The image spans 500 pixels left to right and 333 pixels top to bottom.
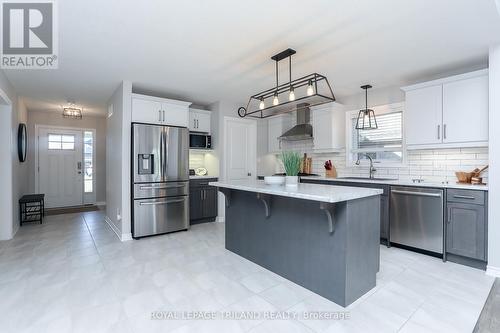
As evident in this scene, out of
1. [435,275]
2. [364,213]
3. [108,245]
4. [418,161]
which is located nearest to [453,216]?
[435,275]

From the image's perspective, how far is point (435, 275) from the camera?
276 cm

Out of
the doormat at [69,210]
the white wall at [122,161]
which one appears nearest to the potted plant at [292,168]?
the white wall at [122,161]

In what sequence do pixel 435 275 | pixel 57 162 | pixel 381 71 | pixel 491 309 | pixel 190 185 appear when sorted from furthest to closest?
pixel 57 162 → pixel 190 185 → pixel 381 71 → pixel 435 275 → pixel 491 309

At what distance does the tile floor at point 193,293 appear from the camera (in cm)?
192

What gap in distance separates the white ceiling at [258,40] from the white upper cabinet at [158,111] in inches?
11.1

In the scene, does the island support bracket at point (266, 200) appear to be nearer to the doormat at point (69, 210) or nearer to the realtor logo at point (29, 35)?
the realtor logo at point (29, 35)

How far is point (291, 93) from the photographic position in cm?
273

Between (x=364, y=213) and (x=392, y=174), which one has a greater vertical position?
(x=392, y=174)

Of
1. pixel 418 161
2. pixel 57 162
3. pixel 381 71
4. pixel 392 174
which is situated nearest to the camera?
pixel 381 71

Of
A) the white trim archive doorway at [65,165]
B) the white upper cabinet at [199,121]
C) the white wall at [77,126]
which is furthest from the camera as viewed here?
the white trim archive doorway at [65,165]

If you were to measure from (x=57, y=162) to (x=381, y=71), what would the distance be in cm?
747

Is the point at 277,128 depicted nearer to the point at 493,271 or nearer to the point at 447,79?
the point at 447,79

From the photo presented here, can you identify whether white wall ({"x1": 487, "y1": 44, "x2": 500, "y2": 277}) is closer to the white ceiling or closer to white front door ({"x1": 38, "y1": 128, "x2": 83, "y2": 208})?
the white ceiling

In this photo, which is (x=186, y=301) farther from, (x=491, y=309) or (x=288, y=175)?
(x=491, y=309)
